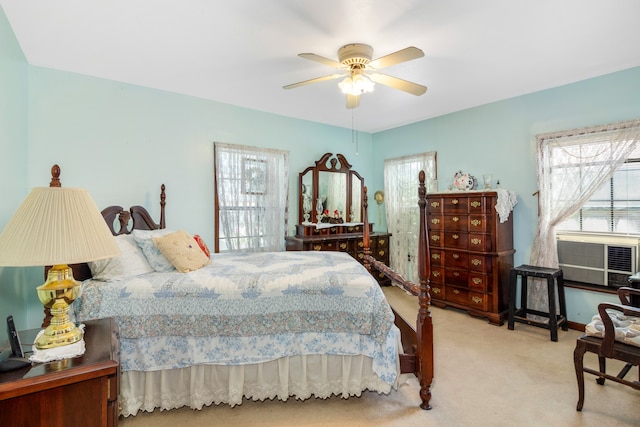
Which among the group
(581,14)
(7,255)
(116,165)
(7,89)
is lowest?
(7,255)

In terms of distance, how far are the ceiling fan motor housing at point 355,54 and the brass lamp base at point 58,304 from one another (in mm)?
2362

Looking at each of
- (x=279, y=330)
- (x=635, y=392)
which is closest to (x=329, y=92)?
(x=279, y=330)

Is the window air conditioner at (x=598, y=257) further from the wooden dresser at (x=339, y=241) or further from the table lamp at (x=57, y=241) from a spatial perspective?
the table lamp at (x=57, y=241)

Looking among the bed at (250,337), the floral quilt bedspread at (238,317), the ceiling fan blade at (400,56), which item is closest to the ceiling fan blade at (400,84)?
the ceiling fan blade at (400,56)

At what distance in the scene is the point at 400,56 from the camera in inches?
85.5

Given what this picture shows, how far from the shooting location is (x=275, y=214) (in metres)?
4.36

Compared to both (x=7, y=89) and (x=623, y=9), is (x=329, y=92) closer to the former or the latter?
(x=623, y=9)

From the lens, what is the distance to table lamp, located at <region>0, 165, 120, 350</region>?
1211 millimetres

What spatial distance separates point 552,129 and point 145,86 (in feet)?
15.5

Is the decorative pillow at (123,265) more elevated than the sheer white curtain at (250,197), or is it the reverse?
the sheer white curtain at (250,197)

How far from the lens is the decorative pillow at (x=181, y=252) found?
237 centimetres

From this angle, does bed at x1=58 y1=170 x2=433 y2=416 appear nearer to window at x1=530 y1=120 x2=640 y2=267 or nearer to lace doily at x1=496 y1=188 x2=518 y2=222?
lace doily at x1=496 y1=188 x2=518 y2=222

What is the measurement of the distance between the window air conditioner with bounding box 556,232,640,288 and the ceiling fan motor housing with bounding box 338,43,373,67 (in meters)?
3.06

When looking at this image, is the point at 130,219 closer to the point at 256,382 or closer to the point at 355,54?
the point at 256,382
